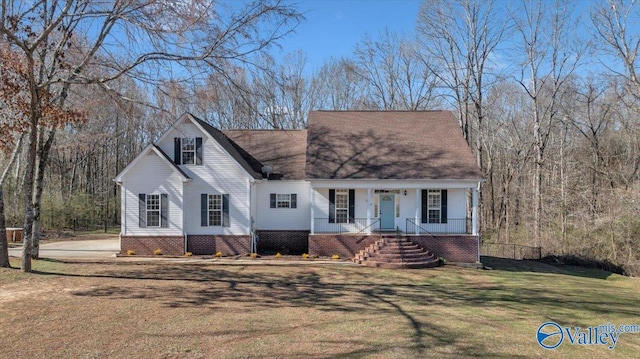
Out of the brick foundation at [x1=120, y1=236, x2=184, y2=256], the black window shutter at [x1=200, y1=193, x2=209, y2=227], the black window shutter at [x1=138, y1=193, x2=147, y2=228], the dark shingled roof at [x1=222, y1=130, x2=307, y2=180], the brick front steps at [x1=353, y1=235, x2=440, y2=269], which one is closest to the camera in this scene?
the brick front steps at [x1=353, y1=235, x2=440, y2=269]

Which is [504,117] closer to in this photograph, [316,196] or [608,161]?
[608,161]

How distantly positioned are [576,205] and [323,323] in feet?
74.0

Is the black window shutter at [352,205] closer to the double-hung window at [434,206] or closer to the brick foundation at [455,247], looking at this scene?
the double-hung window at [434,206]

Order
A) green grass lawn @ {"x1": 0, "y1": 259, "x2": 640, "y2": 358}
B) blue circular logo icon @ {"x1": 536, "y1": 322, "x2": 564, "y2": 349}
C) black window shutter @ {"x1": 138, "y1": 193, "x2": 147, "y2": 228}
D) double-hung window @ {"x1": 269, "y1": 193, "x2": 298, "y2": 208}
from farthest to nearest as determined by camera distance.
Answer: double-hung window @ {"x1": 269, "y1": 193, "x2": 298, "y2": 208} → black window shutter @ {"x1": 138, "y1": 193, "x2": 147, "y2": 228} → blue circular logo icon @ {"x1": 536, "y1": 322, "x2": 564, "y2": 349} → green grass lawn @ {"x1": 0, "y1": 259, "x2": 640, "y2": 358}

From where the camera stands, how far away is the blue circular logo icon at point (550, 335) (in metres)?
7.74

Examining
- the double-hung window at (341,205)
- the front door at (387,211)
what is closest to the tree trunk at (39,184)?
the double-hung window at (341,205)

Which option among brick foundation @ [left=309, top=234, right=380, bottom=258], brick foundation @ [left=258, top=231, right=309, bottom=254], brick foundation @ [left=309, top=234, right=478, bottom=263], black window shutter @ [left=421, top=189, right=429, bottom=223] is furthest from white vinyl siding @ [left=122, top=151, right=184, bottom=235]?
black window shutter @ [left=421, top=189, right=429, bottom=223]

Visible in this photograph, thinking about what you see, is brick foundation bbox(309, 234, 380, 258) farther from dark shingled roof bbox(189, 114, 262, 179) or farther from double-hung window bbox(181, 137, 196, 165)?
double-hung window bbox(181, 137, 196, 165)

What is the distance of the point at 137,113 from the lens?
1216cm

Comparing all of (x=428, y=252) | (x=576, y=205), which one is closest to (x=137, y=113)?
(x=428, y=252)

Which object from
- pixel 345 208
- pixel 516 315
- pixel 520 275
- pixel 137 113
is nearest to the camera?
pixel 516 315

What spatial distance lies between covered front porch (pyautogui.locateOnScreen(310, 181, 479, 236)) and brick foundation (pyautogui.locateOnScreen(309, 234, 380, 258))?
1.46 ft

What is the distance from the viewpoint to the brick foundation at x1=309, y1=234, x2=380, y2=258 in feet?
60.7

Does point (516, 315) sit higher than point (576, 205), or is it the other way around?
point (576, 205)
